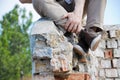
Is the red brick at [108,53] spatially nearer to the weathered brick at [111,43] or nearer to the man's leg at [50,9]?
the weathered brick at [111,43]

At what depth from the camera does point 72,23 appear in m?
2.13

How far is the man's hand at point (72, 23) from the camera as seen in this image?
2.13 m

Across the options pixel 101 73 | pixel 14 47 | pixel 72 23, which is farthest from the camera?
pixel 14 47

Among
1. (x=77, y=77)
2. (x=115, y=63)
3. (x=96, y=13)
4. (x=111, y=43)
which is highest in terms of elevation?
(x=96, y=13)

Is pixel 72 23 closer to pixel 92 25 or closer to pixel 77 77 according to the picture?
pixel 92 25

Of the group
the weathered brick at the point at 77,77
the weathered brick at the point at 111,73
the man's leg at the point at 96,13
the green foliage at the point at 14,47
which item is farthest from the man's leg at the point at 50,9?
the green foliage at the point at 14,47

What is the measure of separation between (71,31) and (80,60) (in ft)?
0.79

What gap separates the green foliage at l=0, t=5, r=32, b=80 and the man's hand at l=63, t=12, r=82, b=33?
42.6 ft

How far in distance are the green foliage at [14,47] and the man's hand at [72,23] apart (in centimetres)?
1297

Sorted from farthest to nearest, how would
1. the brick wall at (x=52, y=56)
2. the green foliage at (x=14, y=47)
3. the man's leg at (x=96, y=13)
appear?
the green foliage at (x=14, y=47), the man's leg at (x=96, y=13), the brick wall at (x=52, y=56)

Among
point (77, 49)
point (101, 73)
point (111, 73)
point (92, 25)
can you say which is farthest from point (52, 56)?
point (111, 73)

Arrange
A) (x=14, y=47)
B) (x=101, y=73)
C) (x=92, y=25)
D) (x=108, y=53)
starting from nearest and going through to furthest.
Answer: (x=92, y=25) → (x=101, y=73) → (x=108, y=53) → (x=14, y=47)

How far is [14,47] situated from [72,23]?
14396 millimetres

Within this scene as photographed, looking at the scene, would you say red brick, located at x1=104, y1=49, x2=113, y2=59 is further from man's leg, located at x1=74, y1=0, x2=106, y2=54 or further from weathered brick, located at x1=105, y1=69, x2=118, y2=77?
man's leg, located at x1=74, y1=0, x2=106, y2=54
